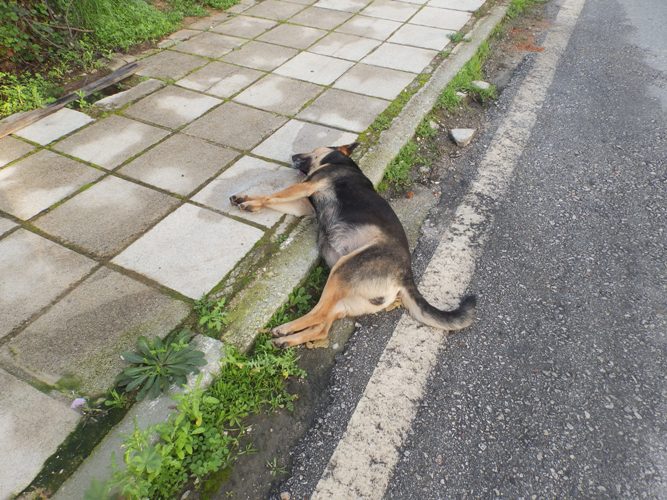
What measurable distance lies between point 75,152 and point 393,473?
11.9 feet

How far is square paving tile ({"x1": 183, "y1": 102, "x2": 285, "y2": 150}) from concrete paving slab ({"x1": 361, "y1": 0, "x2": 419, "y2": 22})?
3.12 m

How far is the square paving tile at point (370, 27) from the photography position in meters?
5.92

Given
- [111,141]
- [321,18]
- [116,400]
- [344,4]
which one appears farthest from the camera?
[344,4]

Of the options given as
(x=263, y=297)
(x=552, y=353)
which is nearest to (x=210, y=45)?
(x=263, y=297)

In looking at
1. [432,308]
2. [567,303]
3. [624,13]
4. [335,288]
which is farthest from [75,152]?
[624,13]

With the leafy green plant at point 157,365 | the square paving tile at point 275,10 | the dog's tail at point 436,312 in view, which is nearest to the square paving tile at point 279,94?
the square paving tile at point 275,10

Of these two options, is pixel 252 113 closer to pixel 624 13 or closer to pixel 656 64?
pixel 656 64

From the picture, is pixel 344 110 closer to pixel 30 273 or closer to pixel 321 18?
pixel 321 18

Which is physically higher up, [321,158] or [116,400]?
[321,158]

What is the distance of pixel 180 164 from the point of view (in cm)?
378

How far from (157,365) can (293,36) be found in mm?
4863

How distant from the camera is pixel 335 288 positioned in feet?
8.80

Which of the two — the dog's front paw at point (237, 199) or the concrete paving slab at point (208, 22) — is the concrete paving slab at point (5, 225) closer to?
the dog's front paw at point (237, 199)

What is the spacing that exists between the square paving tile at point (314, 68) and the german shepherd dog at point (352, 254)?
2063mm
